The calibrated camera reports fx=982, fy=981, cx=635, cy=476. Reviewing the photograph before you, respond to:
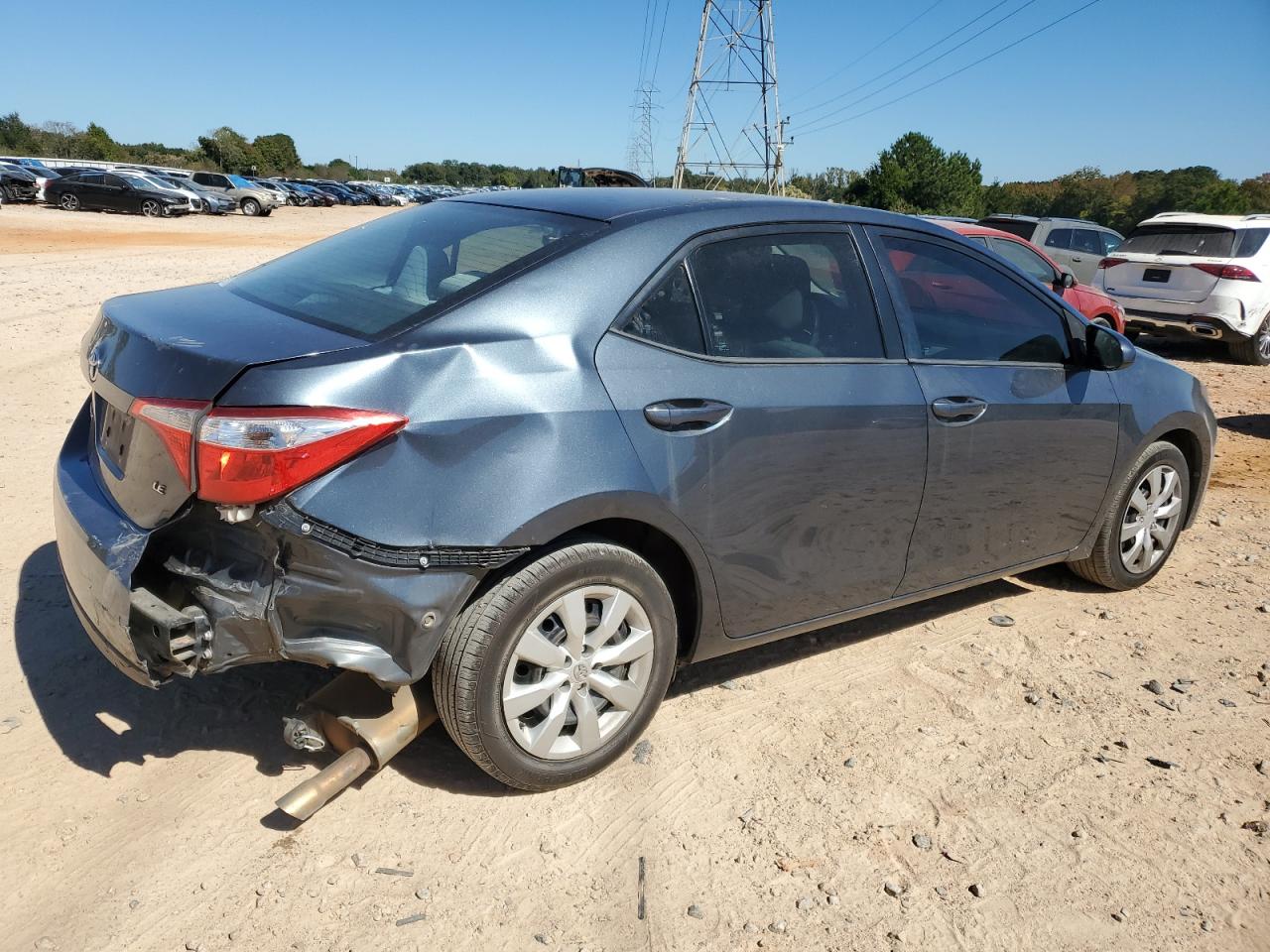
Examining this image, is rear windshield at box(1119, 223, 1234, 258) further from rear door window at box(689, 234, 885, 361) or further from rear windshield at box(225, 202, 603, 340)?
rear windshield at box(225, 202, 603, 340)

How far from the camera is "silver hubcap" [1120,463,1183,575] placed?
4738 millimetres

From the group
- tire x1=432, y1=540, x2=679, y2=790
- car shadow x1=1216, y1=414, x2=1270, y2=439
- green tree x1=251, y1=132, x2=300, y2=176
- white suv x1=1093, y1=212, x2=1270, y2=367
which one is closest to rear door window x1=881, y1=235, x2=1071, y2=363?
tire x1=432, y1=540, x2=679, y2=790

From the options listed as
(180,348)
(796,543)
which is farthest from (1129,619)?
(180,348)

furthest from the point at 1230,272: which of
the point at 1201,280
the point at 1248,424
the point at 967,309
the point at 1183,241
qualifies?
the point at 967,309

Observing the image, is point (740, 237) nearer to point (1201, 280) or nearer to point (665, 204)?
point (665, 204)

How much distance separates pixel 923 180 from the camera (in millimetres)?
68375

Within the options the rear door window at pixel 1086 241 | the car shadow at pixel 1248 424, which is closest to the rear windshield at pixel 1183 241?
the rear door window at pixel 1086 241

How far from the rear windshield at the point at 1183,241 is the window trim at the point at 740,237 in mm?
10880

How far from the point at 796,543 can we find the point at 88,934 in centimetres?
234

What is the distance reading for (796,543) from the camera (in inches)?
134

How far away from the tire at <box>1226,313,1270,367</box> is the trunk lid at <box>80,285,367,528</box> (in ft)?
41.3

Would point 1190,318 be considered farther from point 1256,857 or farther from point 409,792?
point 409,792

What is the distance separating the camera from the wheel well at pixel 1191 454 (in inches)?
191

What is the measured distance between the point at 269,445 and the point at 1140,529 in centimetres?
412
